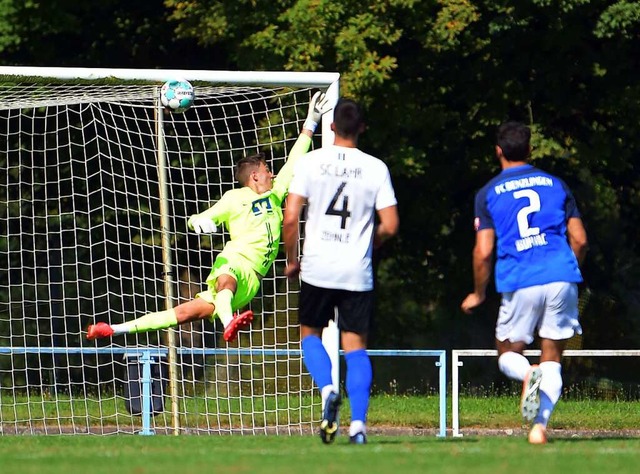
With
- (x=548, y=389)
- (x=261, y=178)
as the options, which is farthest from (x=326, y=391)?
(x=261, y=178)

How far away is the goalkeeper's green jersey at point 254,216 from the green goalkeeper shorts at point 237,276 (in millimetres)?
49

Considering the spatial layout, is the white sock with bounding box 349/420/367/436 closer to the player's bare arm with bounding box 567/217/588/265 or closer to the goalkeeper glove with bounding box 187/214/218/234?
the player's bare arm with bounding box 567/217/588/265

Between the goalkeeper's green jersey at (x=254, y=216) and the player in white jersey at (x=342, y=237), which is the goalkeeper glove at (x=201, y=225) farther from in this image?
the player in white jersey at (x=342, y=237)

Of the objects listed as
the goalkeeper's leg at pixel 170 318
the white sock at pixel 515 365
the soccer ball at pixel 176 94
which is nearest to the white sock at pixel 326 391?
the white sock at pixel 515 365

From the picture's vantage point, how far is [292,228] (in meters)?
8.30

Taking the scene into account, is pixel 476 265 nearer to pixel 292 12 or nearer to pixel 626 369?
pixel 626 369

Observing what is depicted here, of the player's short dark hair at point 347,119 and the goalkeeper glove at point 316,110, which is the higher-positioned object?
the goalkeeper glove at point 316,110

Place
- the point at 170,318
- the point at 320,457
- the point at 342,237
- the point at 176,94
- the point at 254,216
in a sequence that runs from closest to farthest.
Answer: the point at 320,457 < the point at 342,237 < the point at 254,216 < the point at 170,318 < the point at 176,94

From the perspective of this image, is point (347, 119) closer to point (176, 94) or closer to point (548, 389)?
point (548, 389)

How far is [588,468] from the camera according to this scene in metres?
6.57

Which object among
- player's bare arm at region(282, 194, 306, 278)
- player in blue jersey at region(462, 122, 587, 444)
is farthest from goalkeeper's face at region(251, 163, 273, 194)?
player in blue jersey at region(462, 122, 587, 444)

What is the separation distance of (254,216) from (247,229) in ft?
0.38

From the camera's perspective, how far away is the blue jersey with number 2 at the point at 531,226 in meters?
8.14

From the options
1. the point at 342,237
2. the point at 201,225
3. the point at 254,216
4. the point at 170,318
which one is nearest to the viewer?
the point at 342,237
